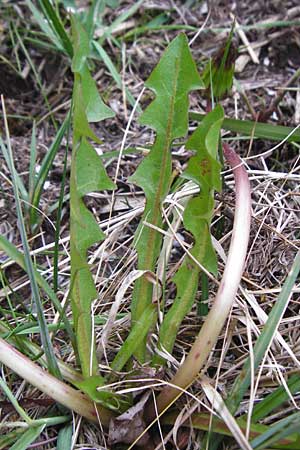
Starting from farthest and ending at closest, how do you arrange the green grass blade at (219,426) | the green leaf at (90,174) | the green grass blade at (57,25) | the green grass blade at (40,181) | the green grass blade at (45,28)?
1. the green grass blade at (45,28)
2. the green grass blade at (57,25)
3. the green grass blade at (40,181)
4. the green leaf at (90,174)
5. the green grass blade at (219,426)

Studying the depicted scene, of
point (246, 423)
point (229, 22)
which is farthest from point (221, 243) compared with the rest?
point (229, 22)

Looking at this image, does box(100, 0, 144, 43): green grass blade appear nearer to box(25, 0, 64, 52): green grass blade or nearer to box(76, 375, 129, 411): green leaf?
box(25, 0, 64, 52): green grass blade

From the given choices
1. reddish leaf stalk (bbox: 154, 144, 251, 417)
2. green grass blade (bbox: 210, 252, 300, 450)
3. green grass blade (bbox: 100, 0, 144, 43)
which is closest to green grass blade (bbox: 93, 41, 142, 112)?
green grass blade (bbox: 100, 0, 144, 43)

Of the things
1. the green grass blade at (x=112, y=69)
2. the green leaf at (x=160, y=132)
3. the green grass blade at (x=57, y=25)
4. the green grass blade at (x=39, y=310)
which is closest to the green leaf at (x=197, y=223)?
the green leaf at (x=160, y=132)

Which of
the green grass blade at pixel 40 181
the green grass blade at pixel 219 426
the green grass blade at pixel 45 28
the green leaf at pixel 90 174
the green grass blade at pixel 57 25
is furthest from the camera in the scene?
the green grass blade at pixel 45 28

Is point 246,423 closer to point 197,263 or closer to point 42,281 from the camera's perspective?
point 197,263

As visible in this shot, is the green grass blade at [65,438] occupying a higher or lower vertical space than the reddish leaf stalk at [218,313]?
lower

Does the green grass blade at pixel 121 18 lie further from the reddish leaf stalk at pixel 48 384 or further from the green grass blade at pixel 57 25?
the reddish leaf stalk at pixel 48 384
